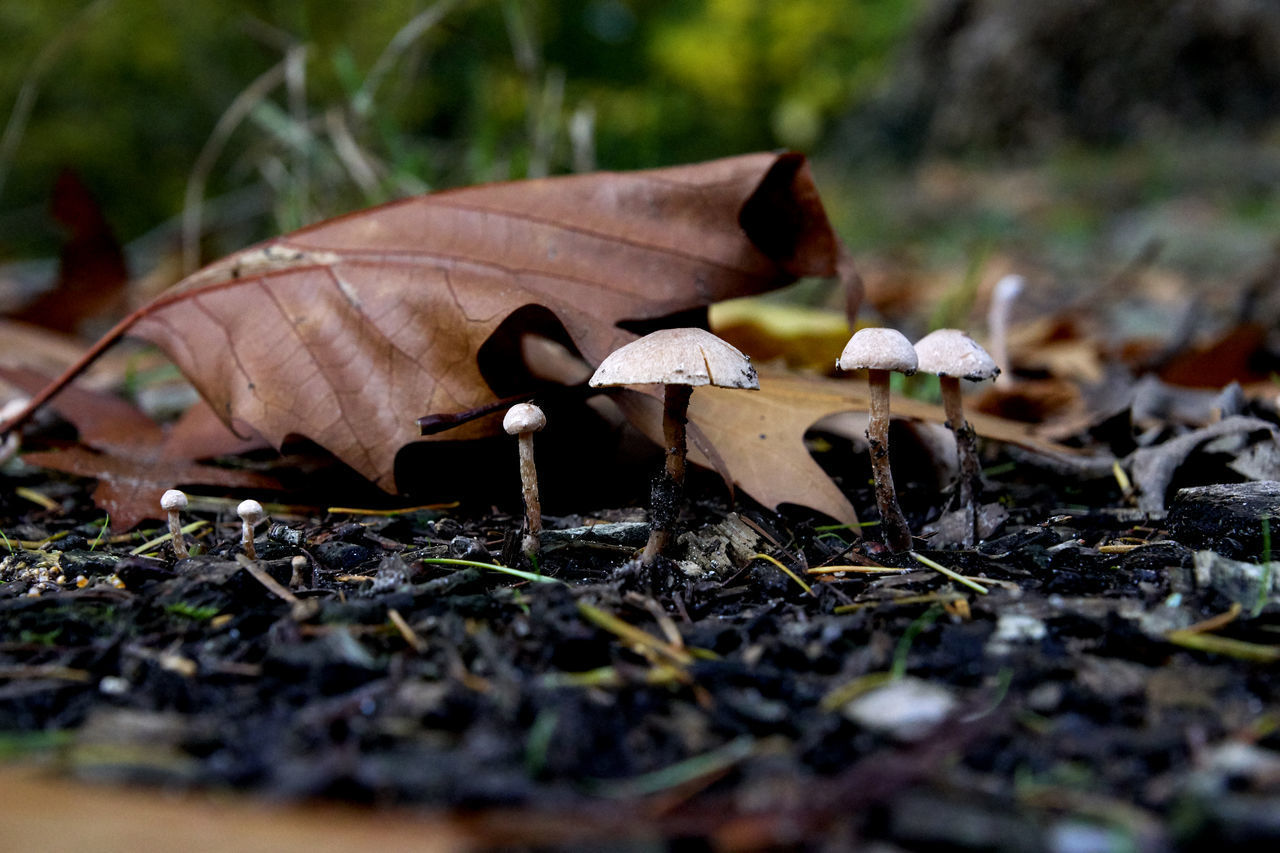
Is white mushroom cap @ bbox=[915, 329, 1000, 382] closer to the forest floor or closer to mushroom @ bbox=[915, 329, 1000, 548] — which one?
mushroom @ bbox=[915, 329, 1000, 548]

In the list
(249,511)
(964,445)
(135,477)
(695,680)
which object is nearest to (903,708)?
(695,680)

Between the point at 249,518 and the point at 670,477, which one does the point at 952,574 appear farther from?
the point at 249,518

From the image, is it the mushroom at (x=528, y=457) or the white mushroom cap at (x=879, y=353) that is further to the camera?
the mushroom at (x=528, y=457)

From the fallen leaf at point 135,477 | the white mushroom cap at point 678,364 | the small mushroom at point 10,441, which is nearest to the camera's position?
the white mushroom cap at point 678,364

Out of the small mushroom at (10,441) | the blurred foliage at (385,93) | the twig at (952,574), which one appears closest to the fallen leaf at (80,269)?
the blurred foliage at (385,93)

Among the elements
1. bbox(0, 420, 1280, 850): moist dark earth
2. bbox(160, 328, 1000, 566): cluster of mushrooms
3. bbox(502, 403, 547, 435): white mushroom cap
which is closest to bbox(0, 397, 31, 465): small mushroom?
bbox(0, 420, 1280, 850): moist dark earth

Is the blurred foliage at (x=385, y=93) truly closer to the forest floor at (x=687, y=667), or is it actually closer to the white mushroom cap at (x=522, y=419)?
the white mushroom cap at (x=522, y=419)

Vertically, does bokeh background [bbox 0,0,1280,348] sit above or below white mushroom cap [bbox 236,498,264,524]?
above

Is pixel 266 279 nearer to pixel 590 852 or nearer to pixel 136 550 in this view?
pixel 136 550
